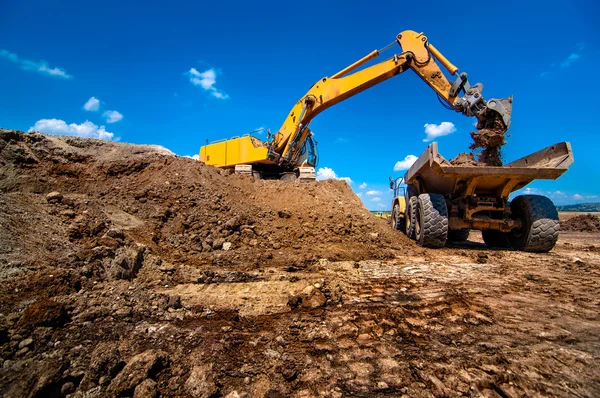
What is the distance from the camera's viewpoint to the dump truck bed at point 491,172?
18.1 ft

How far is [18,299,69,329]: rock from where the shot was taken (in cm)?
212

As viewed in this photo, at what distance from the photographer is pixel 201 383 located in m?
1.71

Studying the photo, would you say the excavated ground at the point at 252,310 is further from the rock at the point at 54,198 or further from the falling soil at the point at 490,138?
the falling soil at the point at 490,138

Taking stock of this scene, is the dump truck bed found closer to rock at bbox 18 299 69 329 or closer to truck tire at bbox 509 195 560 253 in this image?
truck tire at bbox 509 195 560 253

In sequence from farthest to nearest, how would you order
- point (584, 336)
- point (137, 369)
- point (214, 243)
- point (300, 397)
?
point (214, 243), point (584, 336), point (137, 369), point (300, 397)

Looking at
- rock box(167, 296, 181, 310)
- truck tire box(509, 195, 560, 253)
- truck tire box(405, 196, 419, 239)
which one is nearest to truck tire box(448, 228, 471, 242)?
truck tire box(405, 196, 419, 239)

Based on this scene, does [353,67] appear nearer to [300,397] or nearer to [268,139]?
[268,139]

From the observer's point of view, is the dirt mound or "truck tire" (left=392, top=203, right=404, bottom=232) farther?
the dirt mound

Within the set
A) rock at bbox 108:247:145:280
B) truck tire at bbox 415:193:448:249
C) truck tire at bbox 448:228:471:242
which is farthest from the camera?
truck tire at bbox 448:228:471:242

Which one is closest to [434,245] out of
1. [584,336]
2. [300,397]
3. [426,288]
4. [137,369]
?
[426,288]

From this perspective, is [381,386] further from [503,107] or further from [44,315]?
[503,107]

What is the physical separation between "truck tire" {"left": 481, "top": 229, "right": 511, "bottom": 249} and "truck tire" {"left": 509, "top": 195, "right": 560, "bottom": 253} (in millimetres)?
816

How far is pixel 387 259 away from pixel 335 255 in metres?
0.93

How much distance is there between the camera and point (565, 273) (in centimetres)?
424
